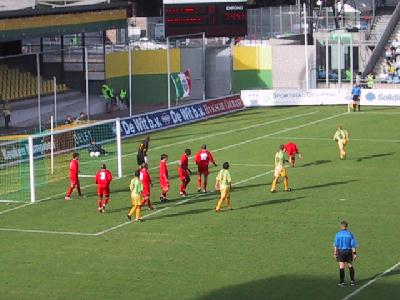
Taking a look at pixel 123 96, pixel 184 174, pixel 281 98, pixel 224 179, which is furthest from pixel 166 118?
pixel 224 179

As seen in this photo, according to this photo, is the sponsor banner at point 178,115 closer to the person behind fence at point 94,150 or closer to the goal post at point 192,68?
the goal post at point 192,68

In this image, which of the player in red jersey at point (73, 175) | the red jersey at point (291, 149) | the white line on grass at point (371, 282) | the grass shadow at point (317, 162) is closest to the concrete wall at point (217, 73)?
the grass shadow at point (317, 162)

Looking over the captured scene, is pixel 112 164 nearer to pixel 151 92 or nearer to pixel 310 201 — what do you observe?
pixel 310 201

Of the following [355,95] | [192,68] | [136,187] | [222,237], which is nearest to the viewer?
[222,237]

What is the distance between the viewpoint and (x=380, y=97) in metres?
66.3

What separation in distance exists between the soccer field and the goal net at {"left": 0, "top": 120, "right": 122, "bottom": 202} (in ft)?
1.44

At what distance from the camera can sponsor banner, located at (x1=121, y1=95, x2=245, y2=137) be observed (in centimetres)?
5406

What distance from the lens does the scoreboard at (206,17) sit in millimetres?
68500

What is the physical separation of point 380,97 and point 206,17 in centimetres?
1213

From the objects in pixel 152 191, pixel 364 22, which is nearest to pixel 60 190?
pixel 152 191

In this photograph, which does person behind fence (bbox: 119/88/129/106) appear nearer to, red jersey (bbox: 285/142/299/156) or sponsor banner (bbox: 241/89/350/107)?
sponsor banner (bbox: 241/89/350/107)

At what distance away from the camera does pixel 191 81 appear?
72938 mm

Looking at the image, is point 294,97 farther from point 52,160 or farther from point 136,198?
point 136,198

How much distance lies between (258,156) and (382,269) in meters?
20.4
